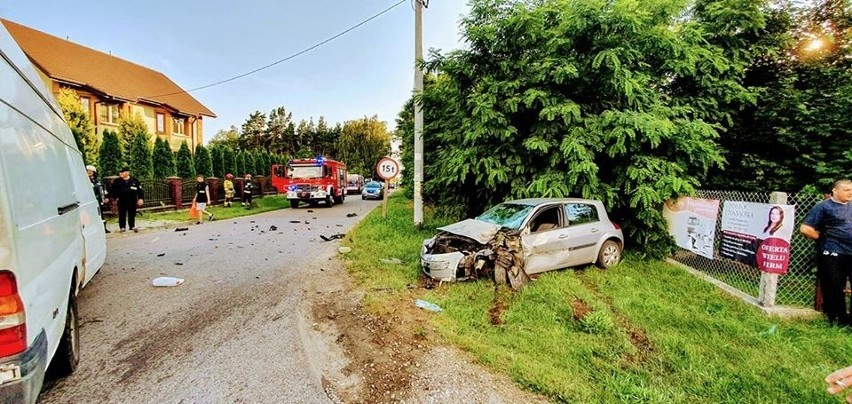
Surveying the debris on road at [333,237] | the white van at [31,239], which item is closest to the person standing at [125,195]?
the debris on road at [333,237]

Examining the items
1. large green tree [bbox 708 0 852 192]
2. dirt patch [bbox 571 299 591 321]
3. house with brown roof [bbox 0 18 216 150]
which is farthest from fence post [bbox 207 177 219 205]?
large green tree [bbox 708 0 852 192]

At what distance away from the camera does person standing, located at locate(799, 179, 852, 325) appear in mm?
4707

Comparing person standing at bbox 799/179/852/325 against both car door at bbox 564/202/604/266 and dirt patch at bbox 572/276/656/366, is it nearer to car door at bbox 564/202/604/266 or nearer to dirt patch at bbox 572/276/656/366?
dirt patch at bbox 572/276/656/366

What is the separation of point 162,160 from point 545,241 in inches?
851

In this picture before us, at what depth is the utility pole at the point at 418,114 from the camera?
34.1 feet

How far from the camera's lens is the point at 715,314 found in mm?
5293

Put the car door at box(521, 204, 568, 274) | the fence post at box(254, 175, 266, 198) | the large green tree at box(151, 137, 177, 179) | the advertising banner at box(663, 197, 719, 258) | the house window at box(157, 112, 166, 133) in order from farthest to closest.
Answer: the house window at box(157, 112, 166, 133)
the fence post at box(254, 175, 266, 198)
the large green tree at box(151, 137, 177, 179)
the advertising banner at box(663, 197, 719, 258)
the car door at box(521, 204, 568, 274)

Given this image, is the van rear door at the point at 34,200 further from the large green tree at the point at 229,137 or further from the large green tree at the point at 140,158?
the large green tree at the point at 229,137

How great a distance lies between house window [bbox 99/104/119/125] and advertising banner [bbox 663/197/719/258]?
32.9 metres

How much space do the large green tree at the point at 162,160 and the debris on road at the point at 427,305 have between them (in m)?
20.8

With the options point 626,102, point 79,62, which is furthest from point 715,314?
point 79,62

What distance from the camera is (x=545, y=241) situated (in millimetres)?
6664

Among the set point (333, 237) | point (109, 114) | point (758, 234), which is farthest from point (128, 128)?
point (758, 234)

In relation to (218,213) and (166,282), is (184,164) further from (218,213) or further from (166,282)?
(166,282)
